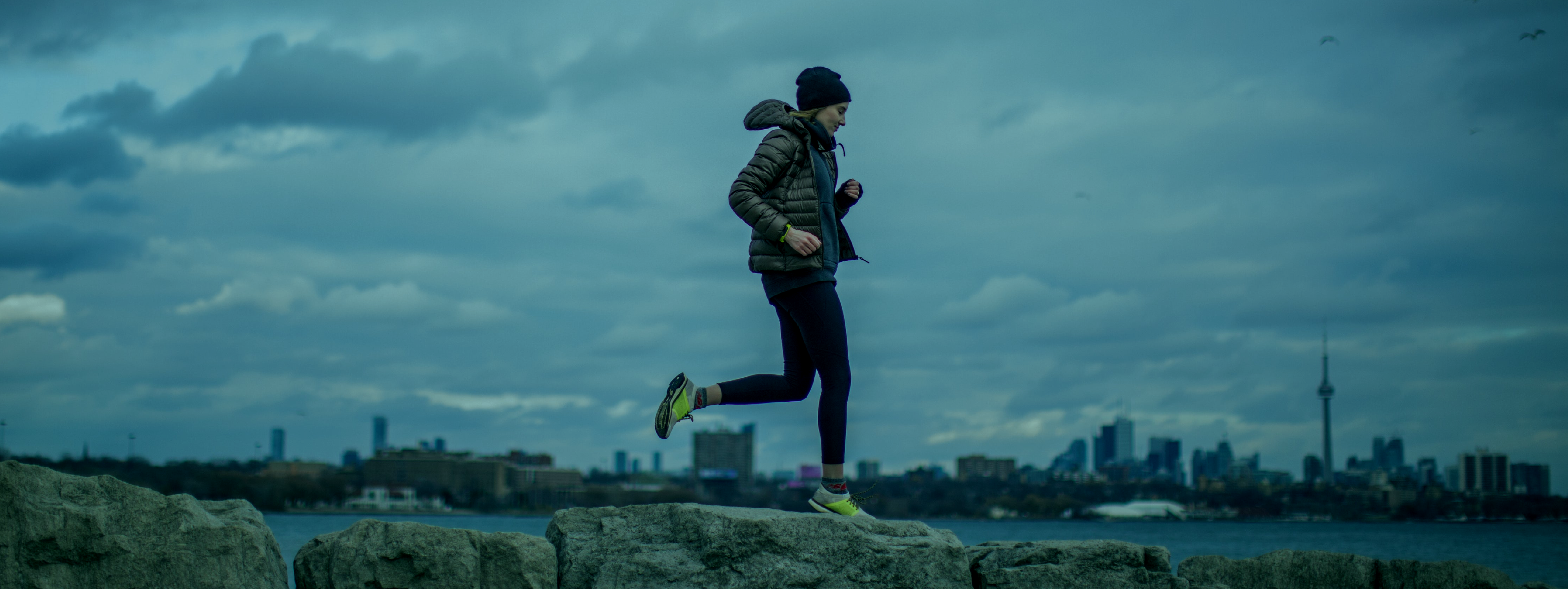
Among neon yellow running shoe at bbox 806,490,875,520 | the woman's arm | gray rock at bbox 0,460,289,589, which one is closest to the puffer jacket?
the woman's arm

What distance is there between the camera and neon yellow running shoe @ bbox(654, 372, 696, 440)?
651 centimetres

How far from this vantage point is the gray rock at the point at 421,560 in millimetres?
5516

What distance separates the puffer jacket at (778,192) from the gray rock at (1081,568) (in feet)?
6.14

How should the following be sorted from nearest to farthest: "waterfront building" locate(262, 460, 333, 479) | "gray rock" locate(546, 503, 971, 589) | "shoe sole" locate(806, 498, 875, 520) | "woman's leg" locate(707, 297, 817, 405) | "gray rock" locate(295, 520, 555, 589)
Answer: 1. "gray rock" locate(295, 520, 555, 589)
2. "gray rock" locate(546, 503, 971, 589)
3. "shoe sole" locate(806, 498, 875, 520)
4. "woman's leg" locate(707, 297, 817, 405)
5. "waterfront building" locate(262, 460, 333, 479)

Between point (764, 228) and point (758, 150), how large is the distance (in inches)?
18.5

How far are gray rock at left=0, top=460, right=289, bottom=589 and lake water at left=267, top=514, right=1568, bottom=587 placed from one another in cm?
2904

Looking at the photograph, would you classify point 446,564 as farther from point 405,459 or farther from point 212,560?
point 405,459

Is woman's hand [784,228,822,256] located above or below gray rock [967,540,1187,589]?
above

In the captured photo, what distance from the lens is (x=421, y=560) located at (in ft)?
18.1

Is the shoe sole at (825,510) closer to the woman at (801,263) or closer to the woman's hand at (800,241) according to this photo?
the woman at (801,263)

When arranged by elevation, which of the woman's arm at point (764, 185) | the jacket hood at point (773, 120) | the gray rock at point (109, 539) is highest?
the jacket hood at point (773, 120)

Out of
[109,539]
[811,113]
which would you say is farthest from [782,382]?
[109,539]

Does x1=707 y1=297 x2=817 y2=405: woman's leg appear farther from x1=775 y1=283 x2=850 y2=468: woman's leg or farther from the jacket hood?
the jacket hood

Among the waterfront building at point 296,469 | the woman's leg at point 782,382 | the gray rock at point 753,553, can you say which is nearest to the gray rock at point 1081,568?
the gray rock at point 753,553
